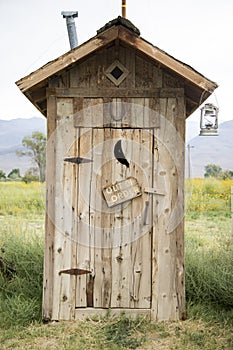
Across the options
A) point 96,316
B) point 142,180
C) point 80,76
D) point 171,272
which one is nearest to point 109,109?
point 80,76

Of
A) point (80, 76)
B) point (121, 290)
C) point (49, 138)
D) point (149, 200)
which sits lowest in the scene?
point (121, 290)

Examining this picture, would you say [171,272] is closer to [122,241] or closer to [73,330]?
[122,241]

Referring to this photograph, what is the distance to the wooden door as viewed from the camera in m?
5.16

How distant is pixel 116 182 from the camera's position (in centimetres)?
514

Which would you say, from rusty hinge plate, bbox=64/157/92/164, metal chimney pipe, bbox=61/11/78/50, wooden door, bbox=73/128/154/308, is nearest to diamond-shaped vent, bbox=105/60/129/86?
wooden door, bbox=73/128/154/308

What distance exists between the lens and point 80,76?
5.17 m

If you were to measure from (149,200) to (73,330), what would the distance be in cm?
152

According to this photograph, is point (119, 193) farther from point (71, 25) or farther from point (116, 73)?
point (71, 25)

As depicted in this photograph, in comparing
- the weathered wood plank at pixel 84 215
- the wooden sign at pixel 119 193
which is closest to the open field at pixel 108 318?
→ the weathered wood plank at pixel 84 215

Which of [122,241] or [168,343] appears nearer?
[168,343]

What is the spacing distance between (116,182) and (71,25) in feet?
8.60

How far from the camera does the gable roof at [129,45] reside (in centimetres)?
488

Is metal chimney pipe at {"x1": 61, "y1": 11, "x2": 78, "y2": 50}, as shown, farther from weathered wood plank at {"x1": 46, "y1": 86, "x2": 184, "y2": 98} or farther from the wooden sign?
the wooden sign

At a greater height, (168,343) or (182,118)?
(182,118)
